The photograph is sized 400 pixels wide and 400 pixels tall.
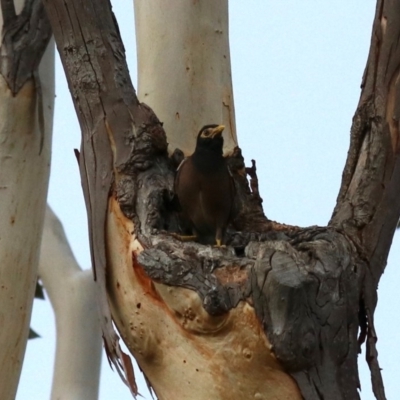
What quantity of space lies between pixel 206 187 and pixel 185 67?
1.69ft

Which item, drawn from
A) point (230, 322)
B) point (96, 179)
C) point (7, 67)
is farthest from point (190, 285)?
point (7, 67)

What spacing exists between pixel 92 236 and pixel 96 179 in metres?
0.19

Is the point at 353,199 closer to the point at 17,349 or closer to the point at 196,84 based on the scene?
the point at 196,84

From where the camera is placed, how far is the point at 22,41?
13.4 ft

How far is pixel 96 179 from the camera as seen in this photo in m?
3.24

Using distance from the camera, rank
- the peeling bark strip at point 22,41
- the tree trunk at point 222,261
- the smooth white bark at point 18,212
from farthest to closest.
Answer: the peeling bark strip at point 22,41
the smooth white bark at point 18,212
the tree trunk at point 222,261

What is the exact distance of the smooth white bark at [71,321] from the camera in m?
5.52

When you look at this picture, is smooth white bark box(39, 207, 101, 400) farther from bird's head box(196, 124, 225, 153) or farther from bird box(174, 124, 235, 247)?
bird's head box(196, 124, 225, 153)

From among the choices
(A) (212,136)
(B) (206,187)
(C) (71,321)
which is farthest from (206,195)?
(C) (71,321)

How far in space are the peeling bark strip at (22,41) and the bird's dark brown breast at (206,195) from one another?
86cm

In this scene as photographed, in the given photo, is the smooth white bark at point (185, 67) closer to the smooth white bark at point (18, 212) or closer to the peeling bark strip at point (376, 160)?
the smooth white bark at point (18, 212)

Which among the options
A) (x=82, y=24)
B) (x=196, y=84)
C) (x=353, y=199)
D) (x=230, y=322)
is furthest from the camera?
(x=196, y=84)

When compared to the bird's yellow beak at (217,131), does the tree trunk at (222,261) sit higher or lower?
lower

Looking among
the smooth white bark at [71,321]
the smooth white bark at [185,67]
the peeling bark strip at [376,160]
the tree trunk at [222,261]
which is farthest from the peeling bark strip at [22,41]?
the smooth white bark at [71,321]
